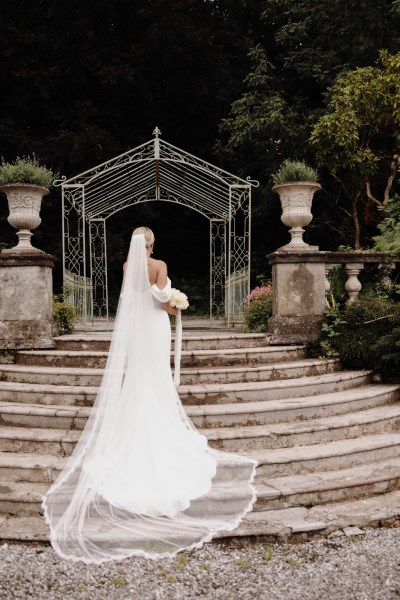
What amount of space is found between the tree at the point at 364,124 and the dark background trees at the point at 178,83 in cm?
202

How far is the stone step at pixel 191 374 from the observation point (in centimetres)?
594

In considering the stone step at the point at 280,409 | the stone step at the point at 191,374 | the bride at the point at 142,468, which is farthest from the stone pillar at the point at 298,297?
the bride at the point at 142,468

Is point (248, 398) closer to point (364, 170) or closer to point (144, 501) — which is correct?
point (144, 501)

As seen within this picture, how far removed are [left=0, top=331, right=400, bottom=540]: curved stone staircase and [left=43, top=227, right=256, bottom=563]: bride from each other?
0.21m

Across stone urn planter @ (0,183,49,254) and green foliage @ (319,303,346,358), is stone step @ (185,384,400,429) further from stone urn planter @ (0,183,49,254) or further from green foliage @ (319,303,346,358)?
stone urn planter @ (0,183,49,254)

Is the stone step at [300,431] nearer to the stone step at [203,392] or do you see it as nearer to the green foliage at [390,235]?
the stone step at [203,392]

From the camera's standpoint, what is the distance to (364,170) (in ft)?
39.1

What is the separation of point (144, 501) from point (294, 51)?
1454 cm

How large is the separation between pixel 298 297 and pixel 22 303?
3.48 metres

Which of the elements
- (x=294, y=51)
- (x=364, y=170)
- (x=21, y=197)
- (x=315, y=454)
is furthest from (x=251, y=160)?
(x=315, y=454)

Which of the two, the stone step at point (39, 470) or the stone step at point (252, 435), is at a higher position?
the stone step at point (252, 435)

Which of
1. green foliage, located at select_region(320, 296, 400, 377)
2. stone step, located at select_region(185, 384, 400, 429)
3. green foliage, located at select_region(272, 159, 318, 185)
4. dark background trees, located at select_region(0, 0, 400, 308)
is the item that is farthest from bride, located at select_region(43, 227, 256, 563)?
dark background trees, located at select_region(0, 0, 400, 308)

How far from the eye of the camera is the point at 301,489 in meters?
4.32

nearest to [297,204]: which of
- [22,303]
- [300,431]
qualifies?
[300,431]
